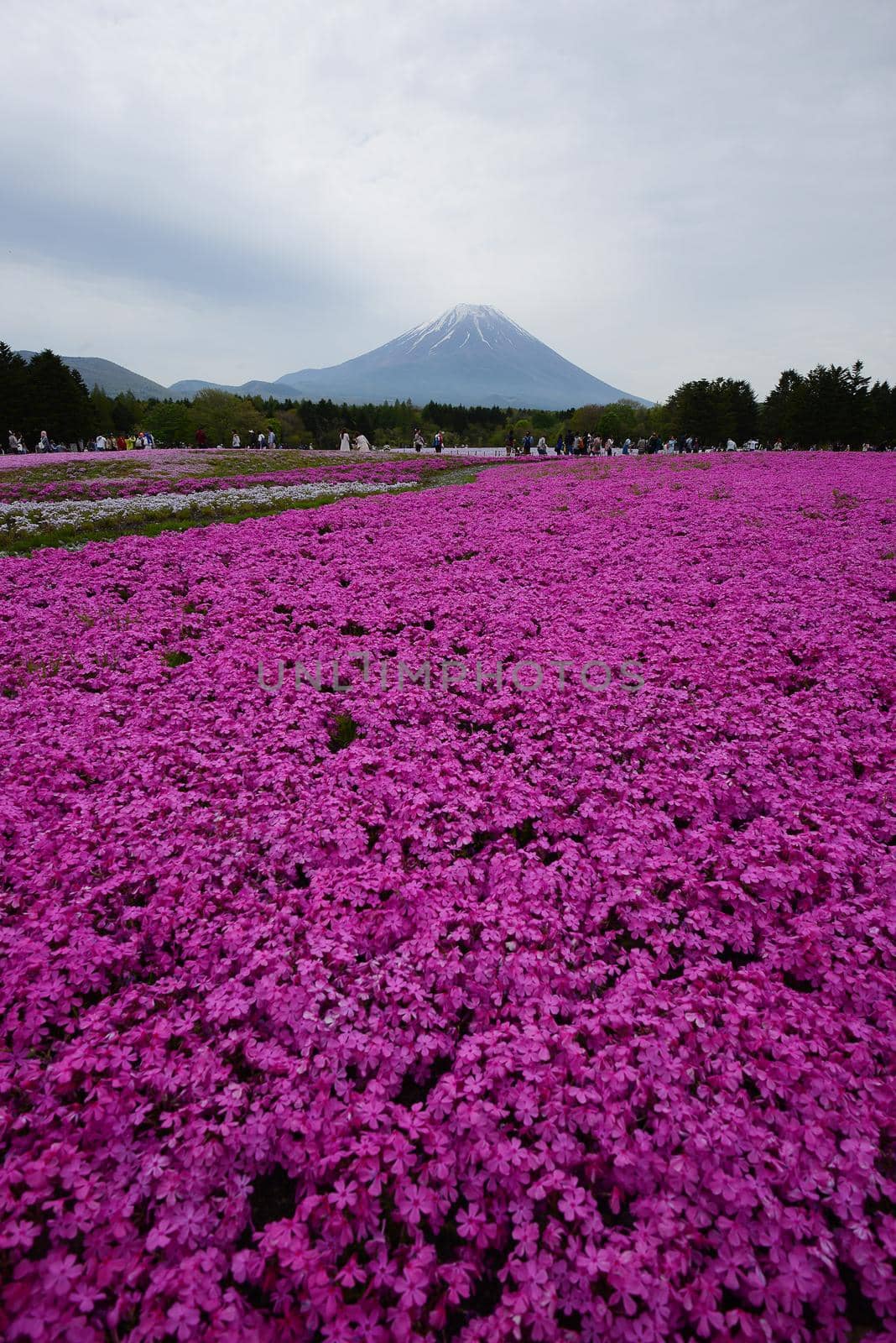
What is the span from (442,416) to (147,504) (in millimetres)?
117736

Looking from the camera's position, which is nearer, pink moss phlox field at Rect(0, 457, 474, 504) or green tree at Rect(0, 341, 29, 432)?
pink moss phlox field at Rect(0, 457, 474, 504)

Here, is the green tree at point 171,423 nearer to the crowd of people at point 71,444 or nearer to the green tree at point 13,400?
the crowd of people at point 71,444

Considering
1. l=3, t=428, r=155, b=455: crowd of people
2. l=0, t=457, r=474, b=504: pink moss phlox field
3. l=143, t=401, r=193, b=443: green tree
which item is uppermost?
l=143, t=401, r=193, b=443: green tree

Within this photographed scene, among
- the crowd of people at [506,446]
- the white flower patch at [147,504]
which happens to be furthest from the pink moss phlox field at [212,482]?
the crowd of people at [506,446]

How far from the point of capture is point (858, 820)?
6.39 metres

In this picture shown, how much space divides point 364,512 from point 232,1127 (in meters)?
19.1

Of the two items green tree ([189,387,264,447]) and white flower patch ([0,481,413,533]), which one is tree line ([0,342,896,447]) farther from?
white flower patch ([0,481,413,533])

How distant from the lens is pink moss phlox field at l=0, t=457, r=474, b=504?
1000 inches

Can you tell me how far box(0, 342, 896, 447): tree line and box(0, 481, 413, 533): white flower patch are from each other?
53953 mm

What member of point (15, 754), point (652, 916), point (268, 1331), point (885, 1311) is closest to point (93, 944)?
point (268, 1331)

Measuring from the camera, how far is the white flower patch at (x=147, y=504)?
19.7 metres

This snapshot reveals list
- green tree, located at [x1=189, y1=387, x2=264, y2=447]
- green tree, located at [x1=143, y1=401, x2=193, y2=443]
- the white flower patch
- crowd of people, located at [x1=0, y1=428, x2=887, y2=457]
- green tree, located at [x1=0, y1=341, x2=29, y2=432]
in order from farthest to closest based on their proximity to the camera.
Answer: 1. green tree, located at [x1=143, y1=401, x2=193, y2=443]
2. green tree, located at [x1=189, y1=387, x2=264, y2=447]
3. green tree, located at [x1=0, y1=341, x2=29, y2=432]
4. crowd of people, located at [x1=0, y1=428, x2=887, y2=457]
5. the white flower patch

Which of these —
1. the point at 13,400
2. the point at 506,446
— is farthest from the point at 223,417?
the point at 506,446

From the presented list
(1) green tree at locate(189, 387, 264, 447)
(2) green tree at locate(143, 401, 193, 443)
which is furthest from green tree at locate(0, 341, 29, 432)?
(2) green tree at locate(143, 401, 193, 443)
